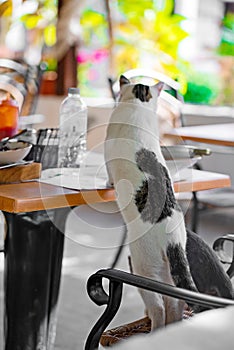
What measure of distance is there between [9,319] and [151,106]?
2.88 feet

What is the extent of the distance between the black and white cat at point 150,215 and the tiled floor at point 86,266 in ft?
1.35

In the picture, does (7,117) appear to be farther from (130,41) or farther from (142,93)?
(130,41)

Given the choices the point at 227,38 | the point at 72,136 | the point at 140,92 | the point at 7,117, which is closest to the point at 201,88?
the point at 227,38

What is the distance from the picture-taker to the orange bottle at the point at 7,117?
2.37 metres

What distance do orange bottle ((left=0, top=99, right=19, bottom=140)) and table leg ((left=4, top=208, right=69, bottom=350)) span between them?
30 cm

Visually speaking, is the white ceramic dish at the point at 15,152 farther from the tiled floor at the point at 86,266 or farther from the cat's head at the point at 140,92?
the cat's head at the point at 140,92

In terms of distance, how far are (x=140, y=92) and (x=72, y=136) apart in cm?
60

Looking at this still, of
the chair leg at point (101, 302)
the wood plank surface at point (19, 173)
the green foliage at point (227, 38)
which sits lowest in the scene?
the chair leg at point (101, 302)

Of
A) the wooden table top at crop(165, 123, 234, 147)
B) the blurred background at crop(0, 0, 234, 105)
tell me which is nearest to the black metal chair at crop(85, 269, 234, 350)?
the wooden table top at crop(165, 123, 234, 147)

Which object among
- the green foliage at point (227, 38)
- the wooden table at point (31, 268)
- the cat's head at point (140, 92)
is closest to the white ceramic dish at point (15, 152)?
the wooden table at point (31, 268)

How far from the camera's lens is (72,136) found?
2.46 m

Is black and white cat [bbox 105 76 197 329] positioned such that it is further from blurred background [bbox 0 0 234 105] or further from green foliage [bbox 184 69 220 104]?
green foliage [bbox 184 69 220 104]

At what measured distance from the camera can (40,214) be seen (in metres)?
2.29

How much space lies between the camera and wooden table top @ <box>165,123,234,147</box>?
328 centimetres
